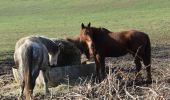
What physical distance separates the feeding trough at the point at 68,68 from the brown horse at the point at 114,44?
1.15ft

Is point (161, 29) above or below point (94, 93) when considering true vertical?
below

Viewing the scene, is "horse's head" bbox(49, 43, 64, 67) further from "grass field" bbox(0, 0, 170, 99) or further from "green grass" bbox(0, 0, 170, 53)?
"green grass" bbox(0, 0, 170, 53)

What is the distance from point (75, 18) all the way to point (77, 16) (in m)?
1.99

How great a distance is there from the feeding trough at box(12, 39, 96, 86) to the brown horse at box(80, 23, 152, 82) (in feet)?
1.15

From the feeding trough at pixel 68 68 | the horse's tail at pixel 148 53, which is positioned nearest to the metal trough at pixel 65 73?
the feeding trough at pixel 68 68

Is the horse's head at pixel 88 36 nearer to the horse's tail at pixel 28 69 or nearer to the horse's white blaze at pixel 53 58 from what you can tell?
the horse's white blaze at pixel 53 58

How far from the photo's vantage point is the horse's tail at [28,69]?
31.5ft

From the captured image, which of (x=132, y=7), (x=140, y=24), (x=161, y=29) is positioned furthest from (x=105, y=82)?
(x=132, y=7)

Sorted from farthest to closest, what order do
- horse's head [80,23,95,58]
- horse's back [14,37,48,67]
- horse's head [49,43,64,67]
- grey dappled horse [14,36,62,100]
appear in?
horse's head [80,23,95,58] → horse's head [49,43,64,67] → horse's back [14,37,48,67] → grey dappled horse [14,36,62,100]

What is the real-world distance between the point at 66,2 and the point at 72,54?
43.4 meters

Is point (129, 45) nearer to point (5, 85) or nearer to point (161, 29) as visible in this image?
point (5, 85)

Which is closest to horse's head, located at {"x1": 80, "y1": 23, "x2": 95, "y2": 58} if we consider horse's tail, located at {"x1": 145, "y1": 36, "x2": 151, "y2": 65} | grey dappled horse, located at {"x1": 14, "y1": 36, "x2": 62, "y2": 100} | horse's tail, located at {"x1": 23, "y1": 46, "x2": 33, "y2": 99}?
horse's tail, located at {"x1": 145, "y1": 36, "x2": 151, "y2": 65}

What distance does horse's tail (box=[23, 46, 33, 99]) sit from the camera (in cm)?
960

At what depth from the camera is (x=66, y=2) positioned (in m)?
56.5
